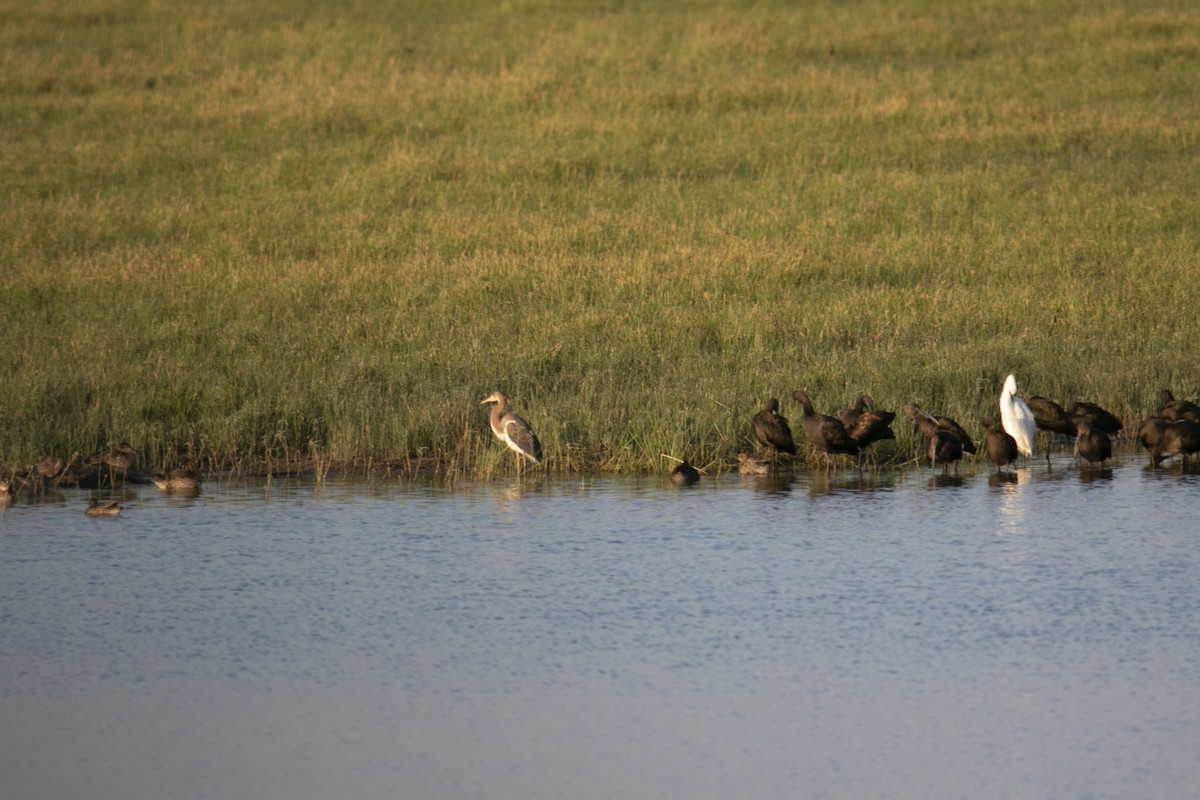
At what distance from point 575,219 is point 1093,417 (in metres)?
9.23

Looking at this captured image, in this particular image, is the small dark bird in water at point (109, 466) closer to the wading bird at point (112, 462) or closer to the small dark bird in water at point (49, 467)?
the wading bird at point (112, 462)

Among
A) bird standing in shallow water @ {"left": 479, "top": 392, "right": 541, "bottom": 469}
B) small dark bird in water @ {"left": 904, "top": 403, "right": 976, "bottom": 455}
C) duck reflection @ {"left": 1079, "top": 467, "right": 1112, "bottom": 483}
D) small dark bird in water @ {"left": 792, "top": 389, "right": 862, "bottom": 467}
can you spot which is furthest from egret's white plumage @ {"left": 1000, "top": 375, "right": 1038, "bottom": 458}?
bird standing in shallow water @ {"left": 479, "top": 392, "right": 541, "bottom": 469}

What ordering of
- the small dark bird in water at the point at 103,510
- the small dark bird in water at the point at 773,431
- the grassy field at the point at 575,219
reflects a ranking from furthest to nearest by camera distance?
the grassy field at the point at 575,219 < the small dark bird in water at the point at 773,431 < the small dark bird in water at the point at 103,510

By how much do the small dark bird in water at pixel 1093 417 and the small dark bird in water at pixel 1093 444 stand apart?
120 millimetres

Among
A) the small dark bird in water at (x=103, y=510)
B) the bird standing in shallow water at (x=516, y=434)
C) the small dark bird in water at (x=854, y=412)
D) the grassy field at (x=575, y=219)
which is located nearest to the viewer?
the small dark bird in water at (x=103, y=510)

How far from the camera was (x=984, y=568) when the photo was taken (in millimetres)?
9758

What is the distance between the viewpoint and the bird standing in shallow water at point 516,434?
40.5 ft

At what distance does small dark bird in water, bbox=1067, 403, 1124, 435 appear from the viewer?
1285 centimetres

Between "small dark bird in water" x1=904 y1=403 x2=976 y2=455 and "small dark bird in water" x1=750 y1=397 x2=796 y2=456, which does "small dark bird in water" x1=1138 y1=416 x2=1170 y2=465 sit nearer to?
"small dark bird in water" x1=904 y1=403 x2=976 y2=455

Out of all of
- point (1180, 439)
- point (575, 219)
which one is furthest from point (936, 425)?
point (575, 219)

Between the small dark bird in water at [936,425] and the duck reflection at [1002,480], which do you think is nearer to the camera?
the duck reflection at [1002,480]

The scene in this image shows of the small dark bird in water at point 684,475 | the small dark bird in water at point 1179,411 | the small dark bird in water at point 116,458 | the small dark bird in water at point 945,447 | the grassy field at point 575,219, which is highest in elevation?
the grassy field at point 575,219

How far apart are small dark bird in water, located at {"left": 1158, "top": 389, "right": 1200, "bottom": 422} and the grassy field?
119 cm

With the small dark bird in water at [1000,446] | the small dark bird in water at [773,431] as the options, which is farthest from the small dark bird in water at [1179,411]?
the small dark bird in water at [773,431]
